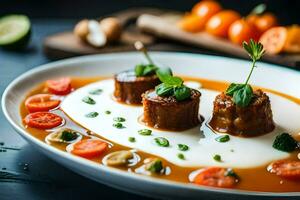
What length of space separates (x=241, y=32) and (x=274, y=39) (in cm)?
33

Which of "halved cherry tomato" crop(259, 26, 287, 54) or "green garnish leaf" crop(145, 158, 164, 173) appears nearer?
"green garnish leaf" crop(145, 158, 164, 173)

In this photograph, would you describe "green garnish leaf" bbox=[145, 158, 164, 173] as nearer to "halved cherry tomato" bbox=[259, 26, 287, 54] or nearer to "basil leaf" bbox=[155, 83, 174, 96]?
"basil leaf" bbox=[155, 83, 174, 96]

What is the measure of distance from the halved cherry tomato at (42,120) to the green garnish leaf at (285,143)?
1403 millimetres

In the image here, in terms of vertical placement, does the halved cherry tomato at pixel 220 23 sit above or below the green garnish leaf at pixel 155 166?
above

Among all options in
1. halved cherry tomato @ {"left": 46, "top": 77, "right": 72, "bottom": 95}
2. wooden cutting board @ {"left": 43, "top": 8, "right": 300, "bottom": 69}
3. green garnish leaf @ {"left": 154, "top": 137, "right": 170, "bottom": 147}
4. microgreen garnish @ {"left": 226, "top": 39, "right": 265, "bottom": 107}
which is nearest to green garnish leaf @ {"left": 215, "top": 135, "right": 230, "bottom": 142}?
microgreen garnish @ {"left": 226, "top": 39, "right": 265, "bottom": 107}

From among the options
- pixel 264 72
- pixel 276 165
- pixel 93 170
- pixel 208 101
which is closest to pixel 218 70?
pixel 264 72

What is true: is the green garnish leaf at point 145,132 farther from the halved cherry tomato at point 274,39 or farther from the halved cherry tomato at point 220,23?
the halved cherry tomato at point 220,23

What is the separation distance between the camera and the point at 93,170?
3.13 meters

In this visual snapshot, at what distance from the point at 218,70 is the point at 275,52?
939 mm

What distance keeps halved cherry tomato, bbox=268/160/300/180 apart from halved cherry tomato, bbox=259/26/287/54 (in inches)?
98.5

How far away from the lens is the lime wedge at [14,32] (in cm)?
605

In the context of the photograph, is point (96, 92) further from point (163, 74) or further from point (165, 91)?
point (165, 91)

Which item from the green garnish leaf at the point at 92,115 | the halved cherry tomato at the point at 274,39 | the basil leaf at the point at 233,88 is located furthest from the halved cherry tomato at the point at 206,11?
Result: the basil leaf at the point at 233,88

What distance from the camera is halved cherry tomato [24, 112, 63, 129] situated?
3.87 meters
